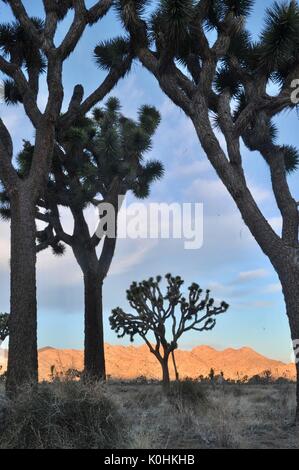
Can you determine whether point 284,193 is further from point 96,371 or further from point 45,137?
point 96,371

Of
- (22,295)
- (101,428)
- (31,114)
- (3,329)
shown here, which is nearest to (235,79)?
(31,114)

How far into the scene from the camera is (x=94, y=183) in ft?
58.5

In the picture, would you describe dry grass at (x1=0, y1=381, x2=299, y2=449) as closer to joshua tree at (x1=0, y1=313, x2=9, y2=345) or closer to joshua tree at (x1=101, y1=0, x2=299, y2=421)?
joshua tree at (x1=101, y1=0, x2=299, y2=421)

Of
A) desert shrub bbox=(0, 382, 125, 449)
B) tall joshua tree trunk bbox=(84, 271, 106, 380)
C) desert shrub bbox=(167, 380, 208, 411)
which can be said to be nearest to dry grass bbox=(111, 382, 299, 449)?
desert shrub bbox=(167, 380, 208, 411)

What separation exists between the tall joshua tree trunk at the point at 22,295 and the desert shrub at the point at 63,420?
9.56 ft

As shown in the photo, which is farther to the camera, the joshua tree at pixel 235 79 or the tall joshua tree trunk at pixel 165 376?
the tall joshua tree trunk at pixel 165 376

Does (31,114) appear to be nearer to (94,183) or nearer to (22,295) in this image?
(22,295)

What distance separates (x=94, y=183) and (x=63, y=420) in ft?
38.4

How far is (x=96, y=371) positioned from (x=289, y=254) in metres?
9.21

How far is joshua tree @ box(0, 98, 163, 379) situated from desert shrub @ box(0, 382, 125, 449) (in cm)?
1029

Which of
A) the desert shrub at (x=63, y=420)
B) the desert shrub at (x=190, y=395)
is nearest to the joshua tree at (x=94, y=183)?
→ the desert shrub at (x=190, y=395)

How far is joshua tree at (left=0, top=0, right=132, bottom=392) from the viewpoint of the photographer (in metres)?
10.3

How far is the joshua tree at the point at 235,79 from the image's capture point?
10.6 m

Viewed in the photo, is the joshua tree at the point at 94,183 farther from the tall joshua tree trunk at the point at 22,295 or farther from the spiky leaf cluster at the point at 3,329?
the spiky leaf cluster at the point at 3,329
